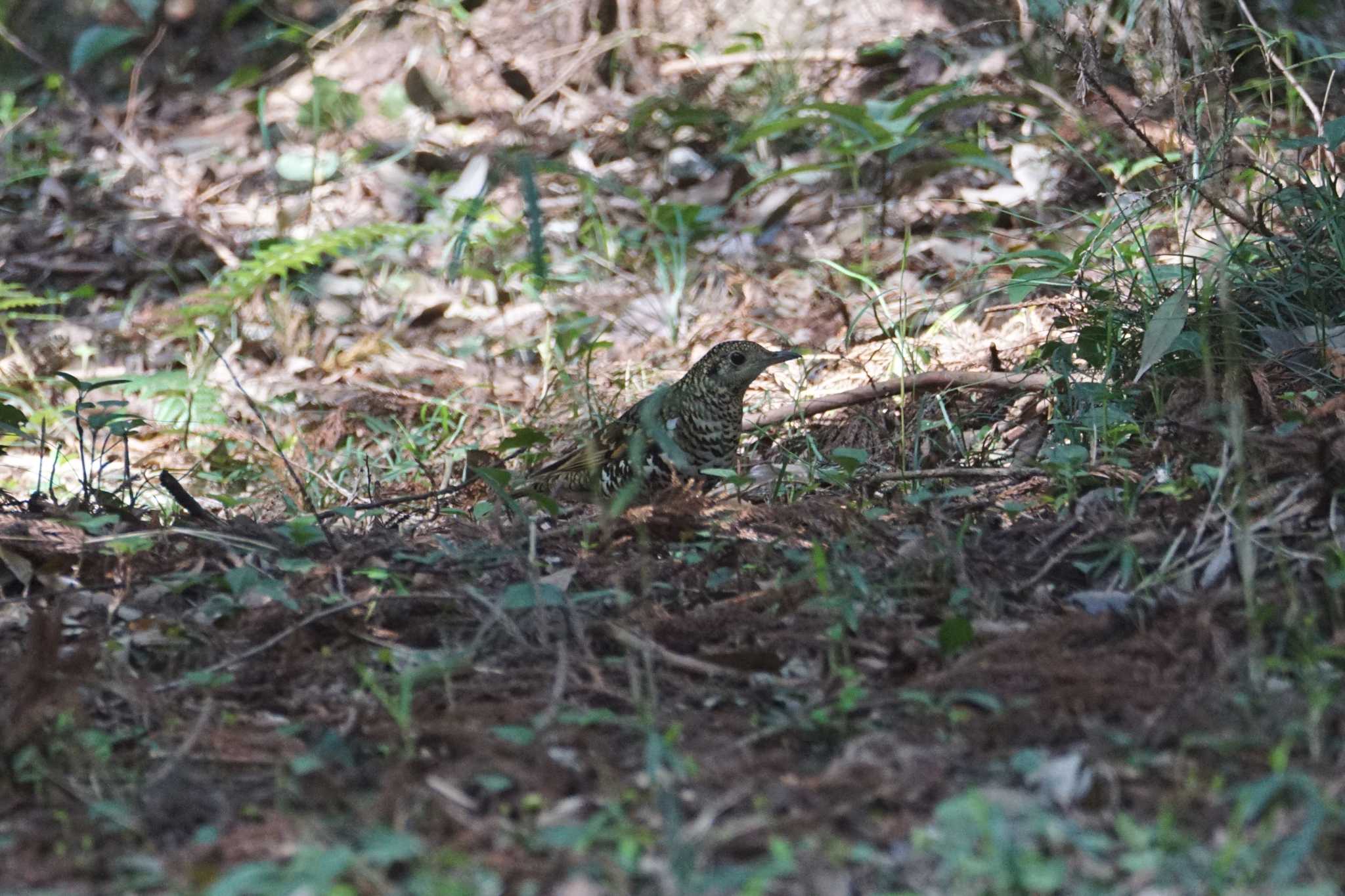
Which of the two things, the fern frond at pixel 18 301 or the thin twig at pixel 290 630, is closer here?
the thin twig at pixel 290 630

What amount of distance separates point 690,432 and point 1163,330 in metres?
1.51

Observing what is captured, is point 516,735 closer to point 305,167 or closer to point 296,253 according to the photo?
point 296,253

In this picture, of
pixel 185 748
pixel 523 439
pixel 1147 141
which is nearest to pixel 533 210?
pixel 523 439

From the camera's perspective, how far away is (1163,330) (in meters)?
3.91

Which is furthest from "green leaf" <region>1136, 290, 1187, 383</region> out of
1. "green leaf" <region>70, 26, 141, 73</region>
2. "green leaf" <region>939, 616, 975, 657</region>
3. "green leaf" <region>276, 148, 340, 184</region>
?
"green leaf" <region>70, 26, 141, 73</region>

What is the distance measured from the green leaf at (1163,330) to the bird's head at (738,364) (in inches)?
44.7

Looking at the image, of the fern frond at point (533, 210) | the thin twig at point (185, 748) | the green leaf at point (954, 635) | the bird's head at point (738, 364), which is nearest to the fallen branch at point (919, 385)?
the bird's head at point (738, 364)

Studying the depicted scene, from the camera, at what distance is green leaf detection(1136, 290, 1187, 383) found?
3863 mm

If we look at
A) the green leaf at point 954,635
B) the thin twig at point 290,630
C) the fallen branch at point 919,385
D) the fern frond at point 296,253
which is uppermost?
the fern frond at point 296,253

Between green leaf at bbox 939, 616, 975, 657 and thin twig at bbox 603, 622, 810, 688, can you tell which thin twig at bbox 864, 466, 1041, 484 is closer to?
green leaf at bbox 939, 616, 975, 657

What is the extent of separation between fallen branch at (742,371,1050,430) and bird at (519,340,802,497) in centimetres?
23

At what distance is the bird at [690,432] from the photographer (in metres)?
4.47

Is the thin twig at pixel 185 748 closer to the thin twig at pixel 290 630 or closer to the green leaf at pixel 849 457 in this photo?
the thin twig at pixel 290 630

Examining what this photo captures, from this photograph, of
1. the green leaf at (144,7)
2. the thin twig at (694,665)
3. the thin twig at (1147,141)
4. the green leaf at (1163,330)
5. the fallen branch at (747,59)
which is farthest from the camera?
the green leaf at (144,7)
